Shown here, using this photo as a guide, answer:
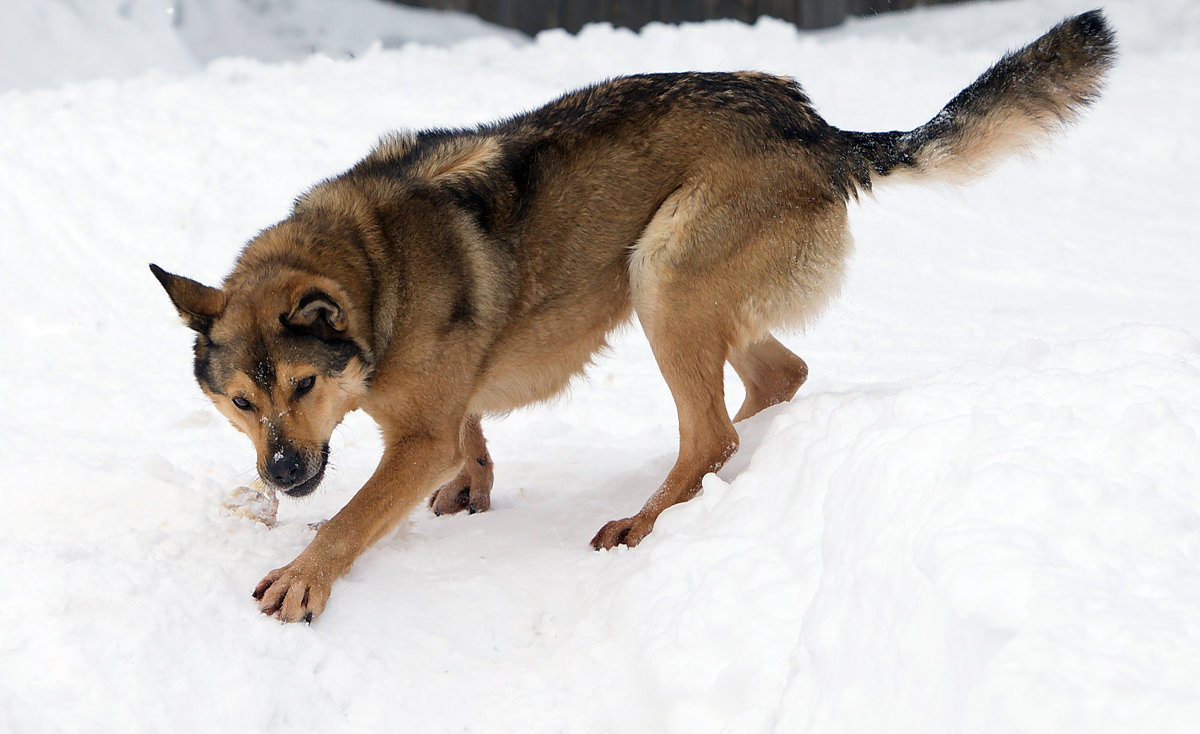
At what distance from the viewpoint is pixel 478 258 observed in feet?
14.5

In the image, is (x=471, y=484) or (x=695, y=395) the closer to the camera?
(x=695, y=395)

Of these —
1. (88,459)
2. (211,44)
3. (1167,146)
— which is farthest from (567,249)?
(211,44)

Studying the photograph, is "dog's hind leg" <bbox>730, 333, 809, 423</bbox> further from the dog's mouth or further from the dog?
the dog's mouth

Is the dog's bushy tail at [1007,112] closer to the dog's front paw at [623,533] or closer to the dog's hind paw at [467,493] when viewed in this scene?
the dog's front paw at [623,533]

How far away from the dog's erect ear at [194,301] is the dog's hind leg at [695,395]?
5.68ft

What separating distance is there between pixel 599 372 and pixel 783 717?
422 cm

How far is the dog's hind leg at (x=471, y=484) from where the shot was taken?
16.0 ft

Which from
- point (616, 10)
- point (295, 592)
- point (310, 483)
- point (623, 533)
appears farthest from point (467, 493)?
point (616, 10)

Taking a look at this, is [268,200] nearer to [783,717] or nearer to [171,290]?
[171,290]

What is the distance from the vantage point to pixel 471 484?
16.1 feet

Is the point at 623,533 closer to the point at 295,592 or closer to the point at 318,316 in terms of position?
the point at 295,592

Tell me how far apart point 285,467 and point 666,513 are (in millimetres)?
1424

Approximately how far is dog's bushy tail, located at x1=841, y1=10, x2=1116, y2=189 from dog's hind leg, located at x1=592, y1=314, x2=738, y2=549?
103cm

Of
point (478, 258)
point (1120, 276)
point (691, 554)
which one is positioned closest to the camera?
point (691, 554)
